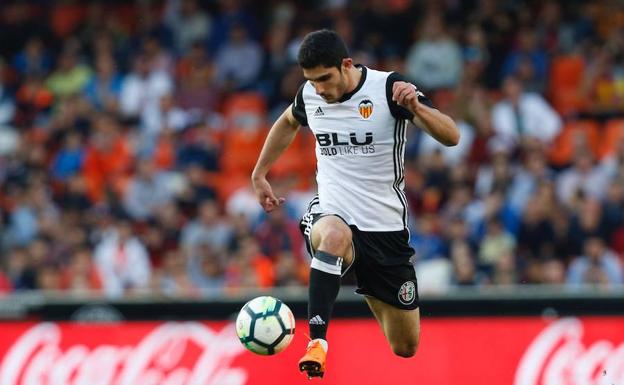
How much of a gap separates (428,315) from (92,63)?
797 centimetres

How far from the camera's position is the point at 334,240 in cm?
755

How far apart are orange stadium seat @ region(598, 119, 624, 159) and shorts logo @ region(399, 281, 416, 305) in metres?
6.44

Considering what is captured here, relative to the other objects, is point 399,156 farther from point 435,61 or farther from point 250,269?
point 435,61

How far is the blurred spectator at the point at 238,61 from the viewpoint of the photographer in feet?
55.1

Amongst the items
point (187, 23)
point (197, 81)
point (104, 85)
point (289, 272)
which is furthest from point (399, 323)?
point (187, 23)

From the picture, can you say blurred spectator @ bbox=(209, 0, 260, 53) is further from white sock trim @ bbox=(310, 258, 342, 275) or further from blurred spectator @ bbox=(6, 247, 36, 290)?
white sock trim @ bbox=(310, 258, 342, 275)

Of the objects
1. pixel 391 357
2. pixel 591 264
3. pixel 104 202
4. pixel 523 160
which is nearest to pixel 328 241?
pixel 391 357

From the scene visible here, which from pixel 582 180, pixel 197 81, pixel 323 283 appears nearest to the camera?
pixel 323 283

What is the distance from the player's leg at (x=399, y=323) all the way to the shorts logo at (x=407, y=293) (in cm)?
7

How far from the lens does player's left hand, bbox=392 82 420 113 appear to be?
739cm

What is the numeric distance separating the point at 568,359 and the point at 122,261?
18.0ft

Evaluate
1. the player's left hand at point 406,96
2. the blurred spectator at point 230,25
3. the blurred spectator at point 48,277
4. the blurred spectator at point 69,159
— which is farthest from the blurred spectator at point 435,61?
the player's left hand at point 406,96

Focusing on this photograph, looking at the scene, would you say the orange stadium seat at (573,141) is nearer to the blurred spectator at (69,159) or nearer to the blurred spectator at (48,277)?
the blurred spectator at (48,277)

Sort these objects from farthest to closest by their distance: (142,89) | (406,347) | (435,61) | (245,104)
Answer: (142,89)
(245,104)
(435,61)
(406,347)
